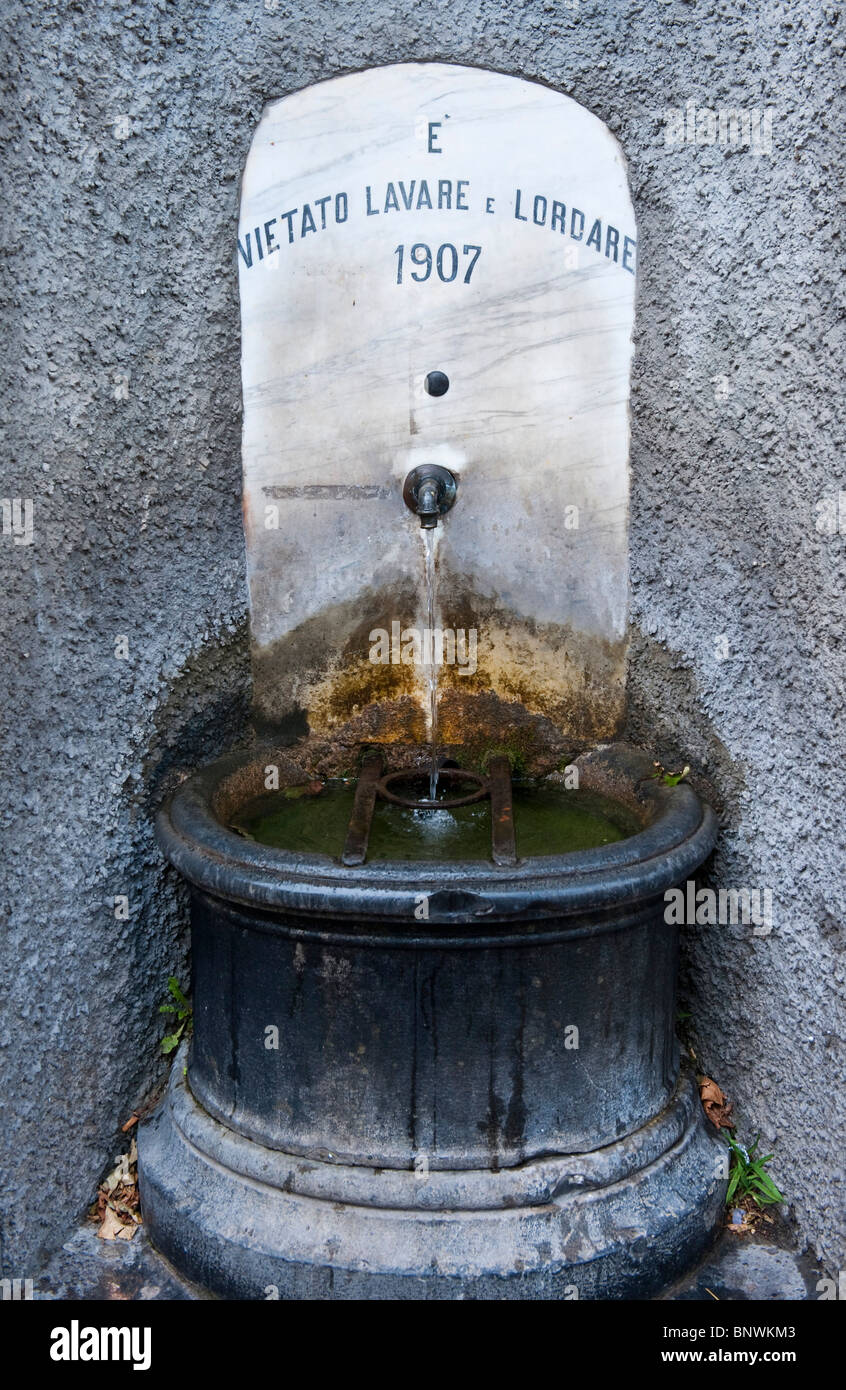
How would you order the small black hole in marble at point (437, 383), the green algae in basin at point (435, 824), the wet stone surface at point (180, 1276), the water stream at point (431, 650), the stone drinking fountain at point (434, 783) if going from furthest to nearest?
the water stream at point (431, 650)
the small black hole in marble at point (437, 383)
the green algae in basin at point (435, 824)
the wet stone surface at point (180, 1276)
the stone drinking fountain at point (434, 783)

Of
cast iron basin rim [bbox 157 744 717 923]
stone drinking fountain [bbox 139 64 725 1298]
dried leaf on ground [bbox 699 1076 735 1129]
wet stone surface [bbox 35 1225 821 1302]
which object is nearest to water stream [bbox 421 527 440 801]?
stone drinking fountain [bbox 139 64 725 1298]

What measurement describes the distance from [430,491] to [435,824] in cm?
87

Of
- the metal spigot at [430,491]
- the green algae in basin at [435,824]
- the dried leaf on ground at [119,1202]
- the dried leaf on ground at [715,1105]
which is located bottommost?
the dried leaf on ground at [119,1202]

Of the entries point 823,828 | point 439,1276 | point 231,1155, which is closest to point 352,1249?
point 439,1276

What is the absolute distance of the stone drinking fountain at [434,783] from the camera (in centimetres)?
240

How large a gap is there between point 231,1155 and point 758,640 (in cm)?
173

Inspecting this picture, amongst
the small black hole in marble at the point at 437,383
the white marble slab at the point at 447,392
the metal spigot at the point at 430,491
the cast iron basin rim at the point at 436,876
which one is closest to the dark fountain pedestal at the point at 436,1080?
the cast iron basin rim at the point at 436,876

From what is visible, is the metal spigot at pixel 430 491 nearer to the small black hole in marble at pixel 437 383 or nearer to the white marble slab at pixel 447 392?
the white marble slab at pixel 447 392

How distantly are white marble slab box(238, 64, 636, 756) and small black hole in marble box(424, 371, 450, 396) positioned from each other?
0.8 inches

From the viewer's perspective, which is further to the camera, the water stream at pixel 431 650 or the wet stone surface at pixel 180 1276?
the water stream at pixel 431 650

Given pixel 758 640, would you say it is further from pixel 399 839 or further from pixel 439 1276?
pixel 439 1276

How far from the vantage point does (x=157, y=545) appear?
2.86 metres

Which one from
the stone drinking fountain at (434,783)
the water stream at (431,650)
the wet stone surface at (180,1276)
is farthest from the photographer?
the water stream at (431,650)

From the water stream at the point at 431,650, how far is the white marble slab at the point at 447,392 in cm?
3
